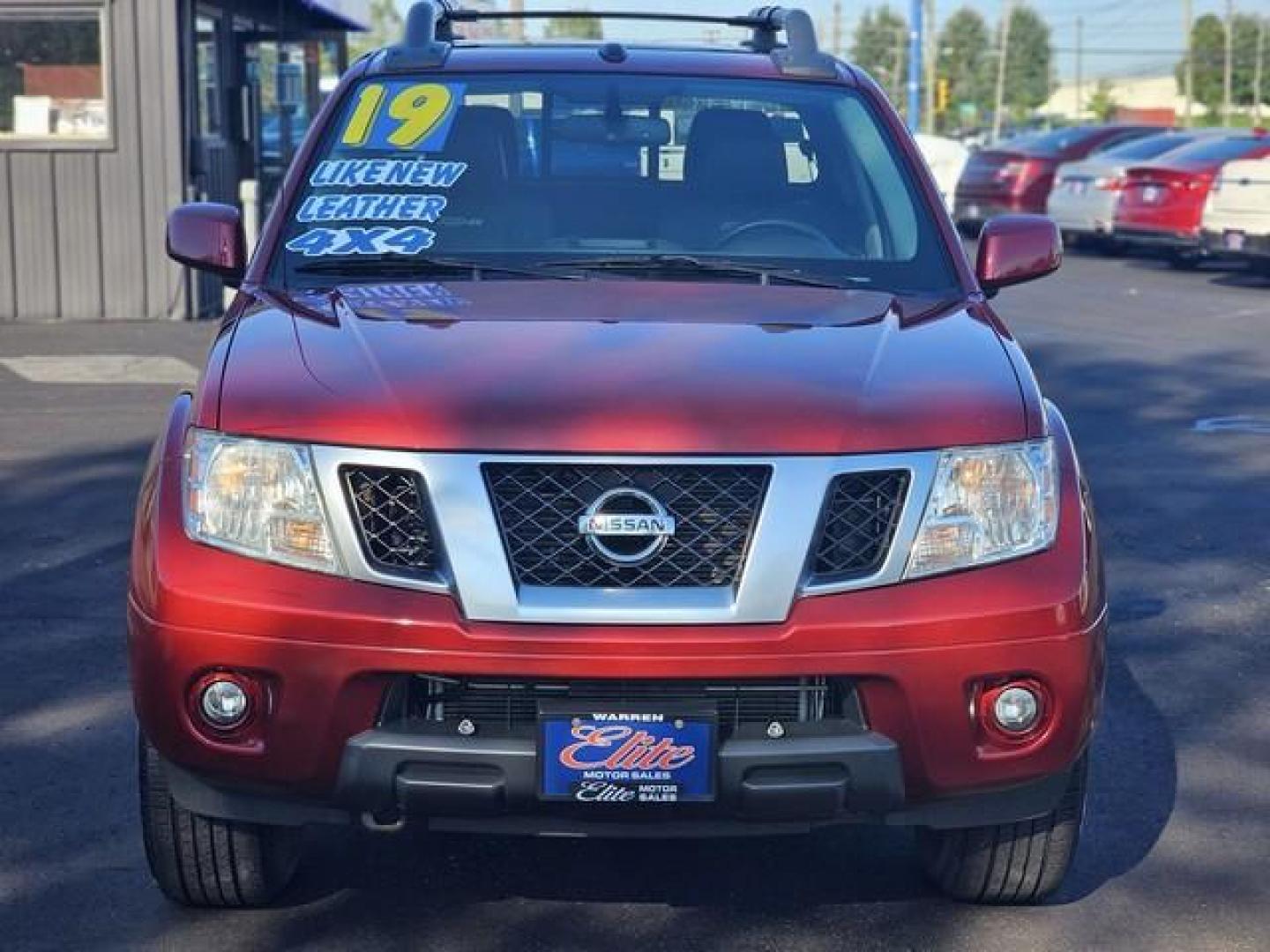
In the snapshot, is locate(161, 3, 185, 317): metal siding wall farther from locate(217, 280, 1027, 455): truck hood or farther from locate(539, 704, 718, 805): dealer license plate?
locate(539, 704, 718, 805): dealer license plate

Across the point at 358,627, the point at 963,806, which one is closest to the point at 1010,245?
the point at 963,806

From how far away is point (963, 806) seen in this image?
4.03 m

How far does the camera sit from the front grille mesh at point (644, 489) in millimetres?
3818

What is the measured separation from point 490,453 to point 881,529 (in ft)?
2.41

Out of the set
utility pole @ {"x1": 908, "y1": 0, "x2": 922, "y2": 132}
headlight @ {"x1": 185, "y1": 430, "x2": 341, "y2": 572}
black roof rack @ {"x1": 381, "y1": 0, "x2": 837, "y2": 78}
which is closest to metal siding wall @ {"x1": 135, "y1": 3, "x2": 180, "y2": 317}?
black roof rack @ {"x1": 381, "y1": 0, "x2": 837, "y2": 78}

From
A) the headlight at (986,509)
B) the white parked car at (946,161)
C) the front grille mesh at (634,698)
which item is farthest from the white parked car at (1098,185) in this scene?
the front grille mesh at (634,698)

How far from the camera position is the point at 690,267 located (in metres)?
5.02

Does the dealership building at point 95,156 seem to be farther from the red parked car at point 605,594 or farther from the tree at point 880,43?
the tree at point 880,43

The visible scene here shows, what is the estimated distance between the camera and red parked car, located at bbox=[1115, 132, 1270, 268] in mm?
→ 22172

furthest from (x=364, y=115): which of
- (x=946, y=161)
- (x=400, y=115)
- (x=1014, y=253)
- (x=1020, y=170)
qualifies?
(x=946, y=161)

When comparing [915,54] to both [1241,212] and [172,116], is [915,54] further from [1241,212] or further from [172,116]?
[172,116]

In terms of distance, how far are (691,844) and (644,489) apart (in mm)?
1346

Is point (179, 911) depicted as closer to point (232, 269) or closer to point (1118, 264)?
point (232, 269)

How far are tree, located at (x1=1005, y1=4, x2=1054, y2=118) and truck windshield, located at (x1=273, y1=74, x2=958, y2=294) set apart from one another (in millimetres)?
126776
